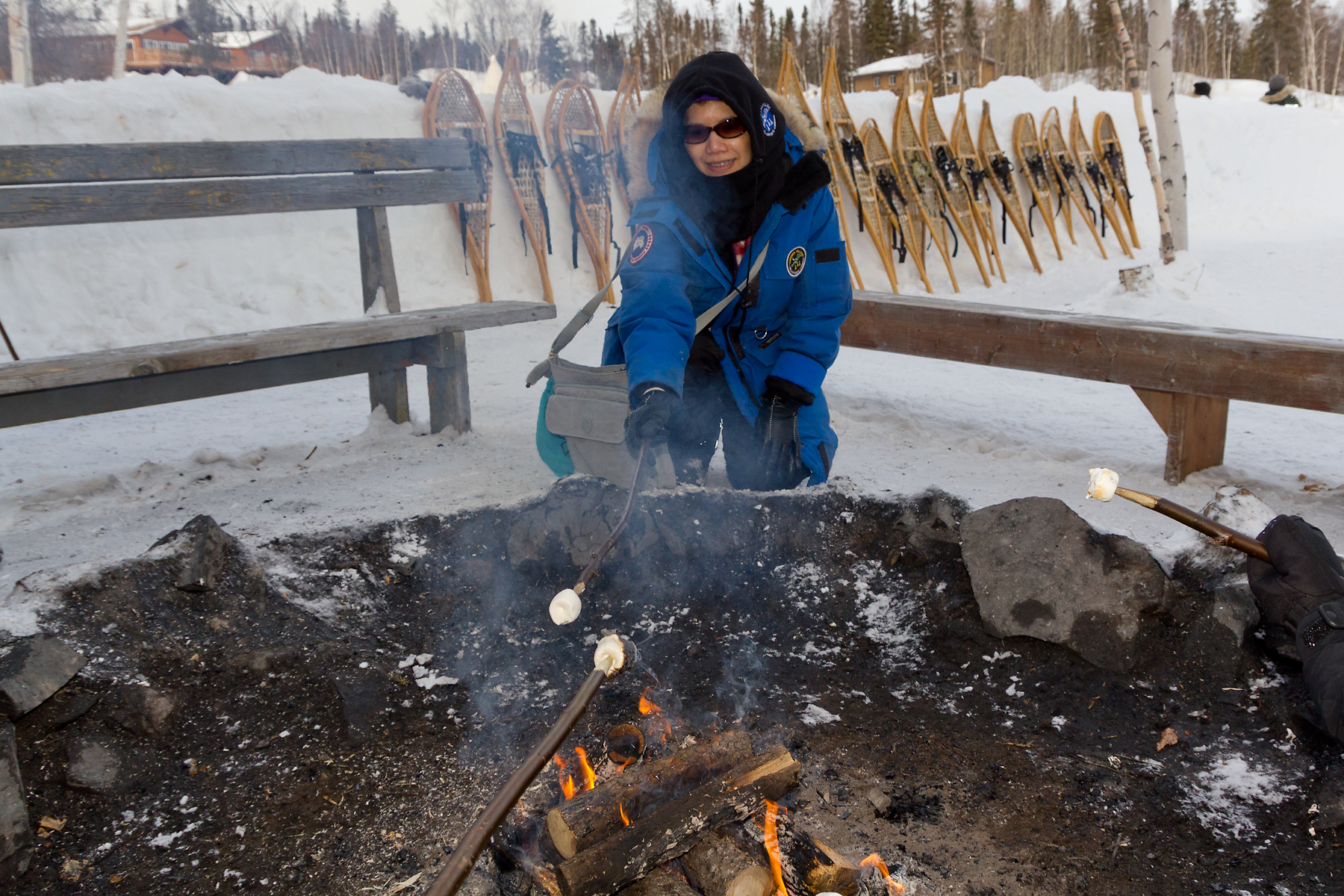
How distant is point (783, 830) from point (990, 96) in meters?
12.2

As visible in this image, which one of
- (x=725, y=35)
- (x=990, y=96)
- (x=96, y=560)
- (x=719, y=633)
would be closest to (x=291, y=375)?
(x=96, y=560)

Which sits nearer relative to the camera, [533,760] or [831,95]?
[533,760]

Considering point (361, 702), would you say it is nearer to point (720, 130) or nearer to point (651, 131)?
point (720, 130)

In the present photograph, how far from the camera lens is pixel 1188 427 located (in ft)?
11.1

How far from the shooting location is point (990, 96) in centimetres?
1177

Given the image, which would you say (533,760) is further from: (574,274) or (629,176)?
(574,274)

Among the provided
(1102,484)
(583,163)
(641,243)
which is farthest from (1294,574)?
(583,163)

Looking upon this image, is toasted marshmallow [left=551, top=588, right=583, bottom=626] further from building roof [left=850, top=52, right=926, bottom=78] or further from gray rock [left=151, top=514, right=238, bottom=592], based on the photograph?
building roof [left=850, top=52, right=926, bottom=78]

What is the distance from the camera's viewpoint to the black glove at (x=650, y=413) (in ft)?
8.71

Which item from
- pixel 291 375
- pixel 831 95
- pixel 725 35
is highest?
pixel 725 35

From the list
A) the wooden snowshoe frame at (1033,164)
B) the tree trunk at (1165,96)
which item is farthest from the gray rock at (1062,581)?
the wooden snowshoe frame at (1033,164)

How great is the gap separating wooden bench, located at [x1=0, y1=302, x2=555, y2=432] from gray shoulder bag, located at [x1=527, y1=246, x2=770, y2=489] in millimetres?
945

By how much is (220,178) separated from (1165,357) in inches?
163

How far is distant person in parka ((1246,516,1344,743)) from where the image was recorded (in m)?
1.99
